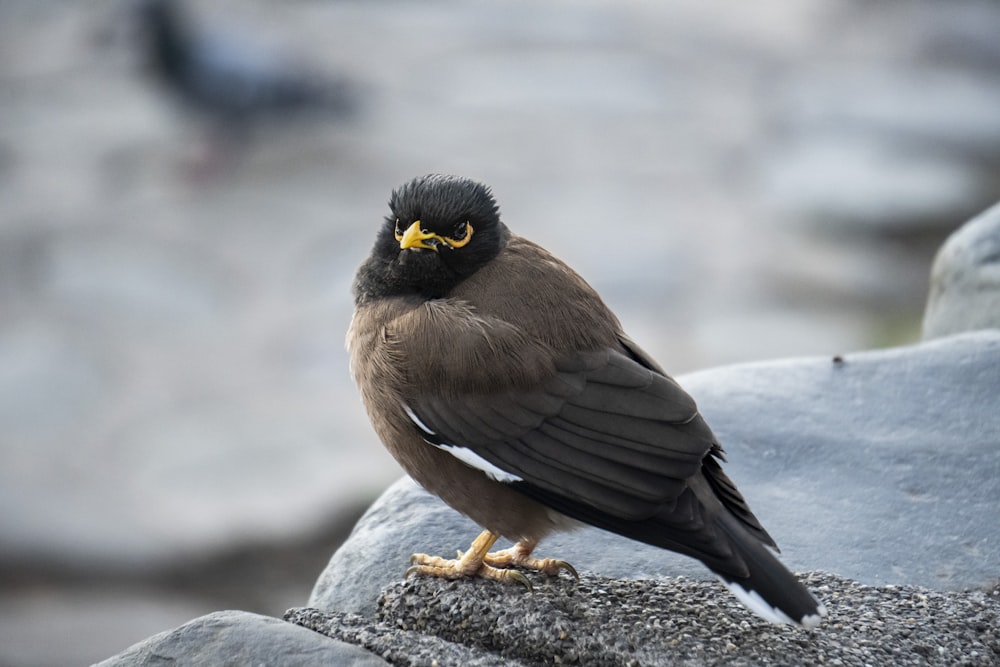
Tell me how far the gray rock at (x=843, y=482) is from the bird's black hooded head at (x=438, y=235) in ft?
2.82

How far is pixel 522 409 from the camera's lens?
3.97 m

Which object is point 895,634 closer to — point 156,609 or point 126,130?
point 156,609

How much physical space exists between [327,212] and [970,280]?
23.0 feet

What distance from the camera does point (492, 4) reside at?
1736 centimetres

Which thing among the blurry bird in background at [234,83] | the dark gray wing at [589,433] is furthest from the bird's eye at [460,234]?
the blurry bird in background at [234,83]

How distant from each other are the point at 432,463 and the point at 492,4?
14013mm

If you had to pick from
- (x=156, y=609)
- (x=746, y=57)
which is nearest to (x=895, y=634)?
(x=156, y=609)

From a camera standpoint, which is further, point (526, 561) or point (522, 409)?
point (526, 561)

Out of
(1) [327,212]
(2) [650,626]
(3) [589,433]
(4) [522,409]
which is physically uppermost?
(1) [327,212]

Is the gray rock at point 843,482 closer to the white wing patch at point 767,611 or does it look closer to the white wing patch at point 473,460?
the white wing patch at point 473,460

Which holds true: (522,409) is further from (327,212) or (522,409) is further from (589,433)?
(327,212)

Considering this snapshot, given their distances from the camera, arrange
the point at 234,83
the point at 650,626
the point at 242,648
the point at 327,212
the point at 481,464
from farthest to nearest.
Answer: the point at 234,83, the point at 327,212, the point at 481,464, the point at 650,626, the point at 242,648

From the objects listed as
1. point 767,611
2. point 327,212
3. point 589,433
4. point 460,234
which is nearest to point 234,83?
point 327,212

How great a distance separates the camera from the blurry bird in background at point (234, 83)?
44.7 ft
